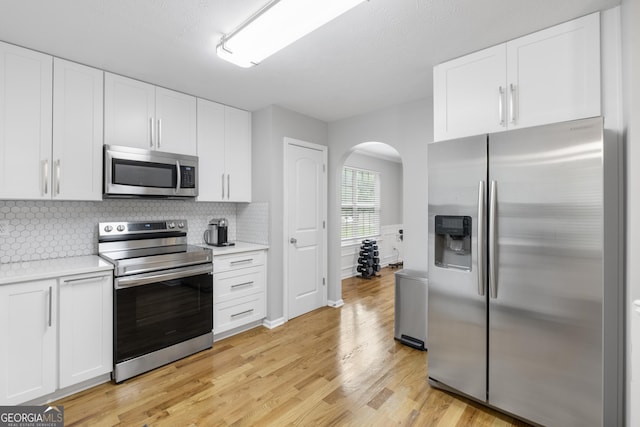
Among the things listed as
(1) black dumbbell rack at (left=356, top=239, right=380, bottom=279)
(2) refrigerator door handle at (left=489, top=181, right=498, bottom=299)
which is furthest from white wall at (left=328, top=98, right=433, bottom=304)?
(1) black dumbbell rack at (left=356, top=239, right=380, bottom=279)

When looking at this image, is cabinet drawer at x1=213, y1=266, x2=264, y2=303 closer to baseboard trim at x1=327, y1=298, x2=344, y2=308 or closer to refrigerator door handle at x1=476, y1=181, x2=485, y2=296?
baseboard trim at x1=327, y1=298, x2=344, y2=308

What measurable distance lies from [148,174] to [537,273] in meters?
3.01

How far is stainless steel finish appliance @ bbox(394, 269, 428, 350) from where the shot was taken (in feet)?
9.34

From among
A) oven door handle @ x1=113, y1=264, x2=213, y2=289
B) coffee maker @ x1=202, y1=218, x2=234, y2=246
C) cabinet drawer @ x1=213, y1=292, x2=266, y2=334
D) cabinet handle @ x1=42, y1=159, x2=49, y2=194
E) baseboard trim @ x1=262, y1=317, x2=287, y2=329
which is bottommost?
baseboard trim @ x1=262, y1=317, x2=287, y2=329

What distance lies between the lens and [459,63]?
7.57 ft

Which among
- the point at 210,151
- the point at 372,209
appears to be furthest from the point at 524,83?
the point at 372,209

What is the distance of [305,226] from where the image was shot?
3.78 metres

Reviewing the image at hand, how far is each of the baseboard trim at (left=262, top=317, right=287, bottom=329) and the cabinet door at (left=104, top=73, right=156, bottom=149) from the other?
7.09 ft

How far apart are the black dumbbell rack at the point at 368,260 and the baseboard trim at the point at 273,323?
2.65 meters

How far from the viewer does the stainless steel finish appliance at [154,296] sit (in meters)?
2.30

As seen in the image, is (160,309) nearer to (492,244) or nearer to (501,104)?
(492,244)

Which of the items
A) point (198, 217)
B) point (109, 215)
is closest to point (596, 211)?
point (198, 217)

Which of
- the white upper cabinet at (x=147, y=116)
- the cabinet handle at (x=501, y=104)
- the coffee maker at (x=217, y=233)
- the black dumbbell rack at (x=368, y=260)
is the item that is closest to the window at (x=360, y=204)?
the black dumbbell rack at (x=368, y=260)

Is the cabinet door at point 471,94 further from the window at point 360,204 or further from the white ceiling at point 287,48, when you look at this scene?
the window at point 360,204
